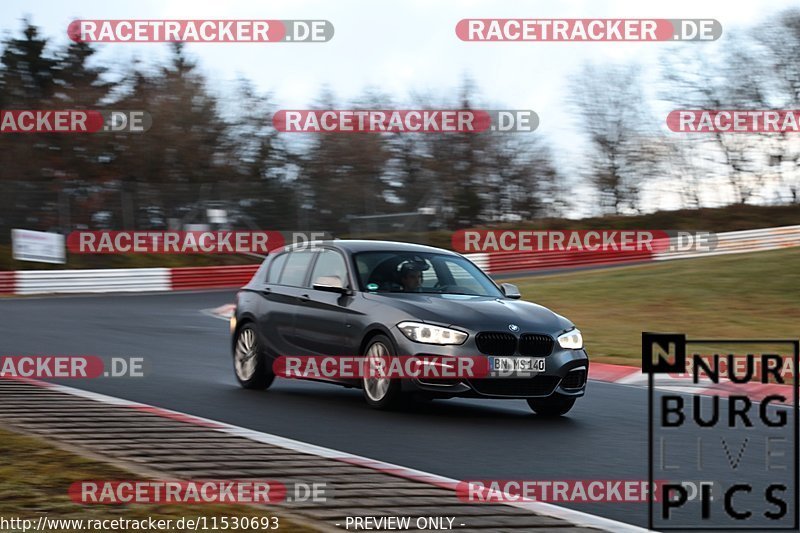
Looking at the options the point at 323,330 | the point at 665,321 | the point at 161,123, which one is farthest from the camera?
the point at 161,123

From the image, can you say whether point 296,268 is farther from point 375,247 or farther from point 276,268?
point 375,247

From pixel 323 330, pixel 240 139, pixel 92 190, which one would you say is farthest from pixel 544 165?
pixel 323 330

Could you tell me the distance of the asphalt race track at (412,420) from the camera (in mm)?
7539

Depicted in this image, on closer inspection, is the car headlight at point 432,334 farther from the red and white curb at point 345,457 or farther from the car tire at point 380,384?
the red and white curb at point 345,457

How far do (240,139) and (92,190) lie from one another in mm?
15652

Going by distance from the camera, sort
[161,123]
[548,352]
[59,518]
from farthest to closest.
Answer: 1. [161,123]
2. [548,352]
3. [59,518]

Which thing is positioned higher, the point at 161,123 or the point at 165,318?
the point at 161,123

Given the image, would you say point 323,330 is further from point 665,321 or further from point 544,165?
point 544,165

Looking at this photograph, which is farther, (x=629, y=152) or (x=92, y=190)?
(x=629, y=152)

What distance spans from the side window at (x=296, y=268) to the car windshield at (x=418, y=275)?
768mm

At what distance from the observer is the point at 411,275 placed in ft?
34.8

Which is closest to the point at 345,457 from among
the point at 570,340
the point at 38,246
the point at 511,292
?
the point at 570,340

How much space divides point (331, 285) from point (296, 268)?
1.07m

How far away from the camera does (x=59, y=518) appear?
523 cm
